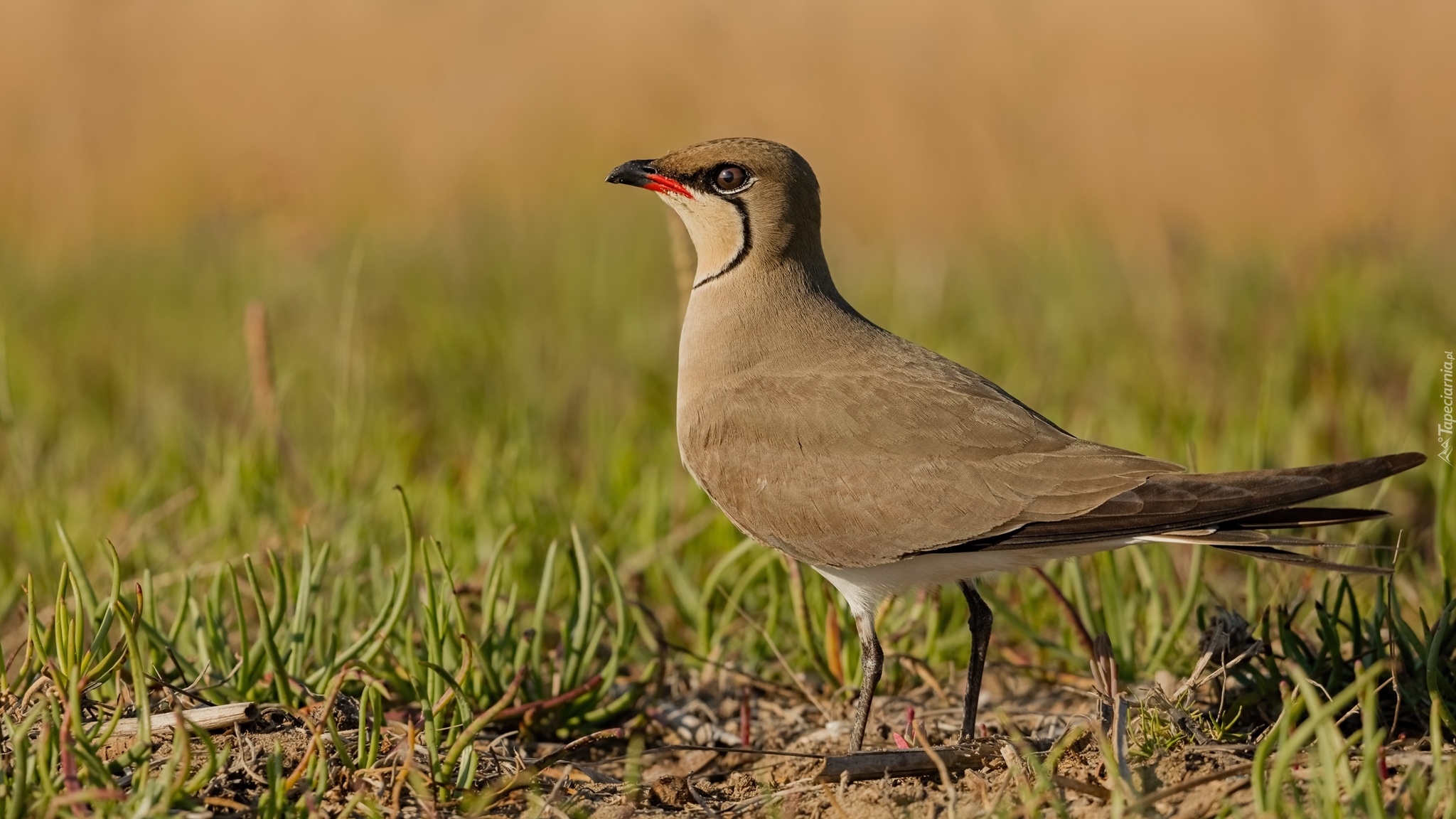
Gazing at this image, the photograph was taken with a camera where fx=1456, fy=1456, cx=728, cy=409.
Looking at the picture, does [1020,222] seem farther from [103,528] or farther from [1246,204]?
[103,528]

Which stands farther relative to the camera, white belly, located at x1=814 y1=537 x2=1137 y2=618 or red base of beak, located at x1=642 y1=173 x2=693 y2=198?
red base of beak, located at x1=642 y1=173 x2=693 y2=198

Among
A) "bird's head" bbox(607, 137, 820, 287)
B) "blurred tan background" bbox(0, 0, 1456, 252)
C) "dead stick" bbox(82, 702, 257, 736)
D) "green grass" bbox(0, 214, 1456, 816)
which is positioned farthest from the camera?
"blurred tan background" bbox(0, 0, 1456, 252)

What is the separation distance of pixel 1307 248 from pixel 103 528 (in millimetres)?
5475

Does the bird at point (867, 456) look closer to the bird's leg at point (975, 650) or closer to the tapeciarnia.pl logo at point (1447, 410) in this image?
the bird's leg at point (975, 650)

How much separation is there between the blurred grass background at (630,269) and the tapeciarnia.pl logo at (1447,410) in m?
0.11

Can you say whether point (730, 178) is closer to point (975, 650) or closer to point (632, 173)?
point (632, 173)

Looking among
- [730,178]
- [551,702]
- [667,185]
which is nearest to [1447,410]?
[730,178]

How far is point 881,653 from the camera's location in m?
Answer: 3.53

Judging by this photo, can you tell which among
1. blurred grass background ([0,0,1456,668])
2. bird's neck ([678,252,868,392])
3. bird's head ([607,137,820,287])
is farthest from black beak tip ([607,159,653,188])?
blurred grass background ([0,0,1456,668])

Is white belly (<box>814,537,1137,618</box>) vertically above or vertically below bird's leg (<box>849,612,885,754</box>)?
above

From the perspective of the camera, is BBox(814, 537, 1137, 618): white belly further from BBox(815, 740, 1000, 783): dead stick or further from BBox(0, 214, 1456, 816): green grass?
BBox(815, 740, 1000, 783): dead stick

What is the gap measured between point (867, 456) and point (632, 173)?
3.57ft

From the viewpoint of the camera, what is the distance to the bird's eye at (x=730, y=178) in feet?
13.1

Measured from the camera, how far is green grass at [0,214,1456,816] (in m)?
3.34
